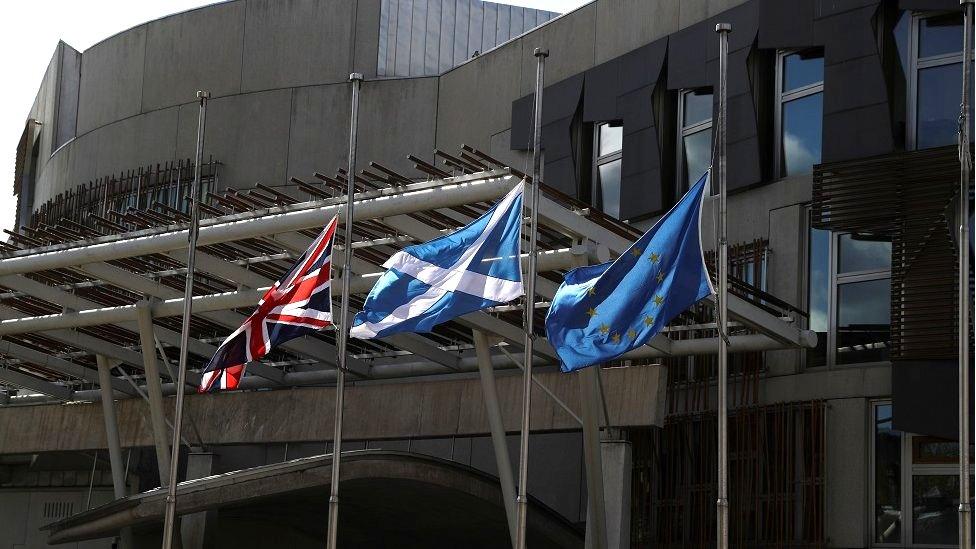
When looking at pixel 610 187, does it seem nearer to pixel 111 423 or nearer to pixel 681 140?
pixel 681 140

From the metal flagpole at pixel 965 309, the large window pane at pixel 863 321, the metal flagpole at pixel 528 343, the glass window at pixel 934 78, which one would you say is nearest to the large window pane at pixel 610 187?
the large window pane at pixel 863 321

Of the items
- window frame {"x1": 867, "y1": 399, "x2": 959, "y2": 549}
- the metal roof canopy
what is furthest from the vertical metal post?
window frame {"x1": 867, "y1": 399, "x2": 959, "y2": 549}

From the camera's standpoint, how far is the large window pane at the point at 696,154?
23578 millimetres

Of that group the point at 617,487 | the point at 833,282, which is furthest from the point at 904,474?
the point at 617,487

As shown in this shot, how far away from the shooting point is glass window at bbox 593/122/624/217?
25.4 m

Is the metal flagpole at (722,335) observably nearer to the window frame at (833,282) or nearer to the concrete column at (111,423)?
the window frame at (833,282)

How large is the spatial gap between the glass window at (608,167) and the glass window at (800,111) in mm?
3766

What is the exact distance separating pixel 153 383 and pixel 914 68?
44.2ft

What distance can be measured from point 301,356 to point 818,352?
10731mm

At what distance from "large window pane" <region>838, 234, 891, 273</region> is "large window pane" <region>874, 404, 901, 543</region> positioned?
202 cm

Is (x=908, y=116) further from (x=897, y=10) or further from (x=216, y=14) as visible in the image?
(x=216, y=14)

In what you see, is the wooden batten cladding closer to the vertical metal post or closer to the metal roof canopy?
the metal roof canopy

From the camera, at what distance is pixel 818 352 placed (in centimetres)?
2095

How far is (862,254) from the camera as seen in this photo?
2072 centimetres
